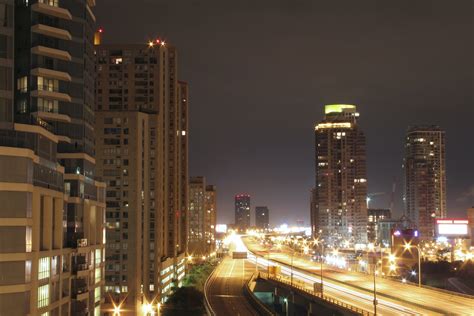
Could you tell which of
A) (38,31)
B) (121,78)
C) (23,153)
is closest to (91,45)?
(38,31)

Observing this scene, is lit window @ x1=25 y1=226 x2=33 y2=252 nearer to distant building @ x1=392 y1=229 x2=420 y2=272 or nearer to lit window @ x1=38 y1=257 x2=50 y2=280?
lit window @ x1=38 y1=257 x2=50 y2=280

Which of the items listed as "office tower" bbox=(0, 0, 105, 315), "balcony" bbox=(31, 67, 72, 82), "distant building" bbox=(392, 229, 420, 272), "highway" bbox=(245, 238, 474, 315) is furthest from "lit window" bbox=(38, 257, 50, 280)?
"distant building" bbox=(392, 229, 420, 272)

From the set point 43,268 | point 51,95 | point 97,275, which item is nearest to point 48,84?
point 51,95

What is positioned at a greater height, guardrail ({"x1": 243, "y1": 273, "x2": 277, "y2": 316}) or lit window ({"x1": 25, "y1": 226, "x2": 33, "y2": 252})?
lit window ({"x1": 25, "y1": 226, "x2": 33, "y2": 252})

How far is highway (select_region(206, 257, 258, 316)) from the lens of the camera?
100m

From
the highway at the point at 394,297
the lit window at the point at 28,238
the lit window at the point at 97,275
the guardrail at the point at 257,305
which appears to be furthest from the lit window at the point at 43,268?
the highway at the point at 394,297

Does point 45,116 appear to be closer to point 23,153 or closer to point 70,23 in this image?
point 70,23

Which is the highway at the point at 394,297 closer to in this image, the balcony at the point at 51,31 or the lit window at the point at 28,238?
the lit window at the point at 28,238

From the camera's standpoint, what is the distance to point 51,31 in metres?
73.8

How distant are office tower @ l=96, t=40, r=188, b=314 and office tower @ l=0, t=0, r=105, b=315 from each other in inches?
1494

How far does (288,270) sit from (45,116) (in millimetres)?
97569

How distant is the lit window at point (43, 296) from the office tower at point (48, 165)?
84 millimetres

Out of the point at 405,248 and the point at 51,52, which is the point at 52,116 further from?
the point at 405,248

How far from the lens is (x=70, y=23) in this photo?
7775 cm
